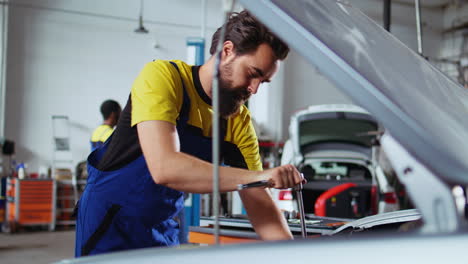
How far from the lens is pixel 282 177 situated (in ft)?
3.56

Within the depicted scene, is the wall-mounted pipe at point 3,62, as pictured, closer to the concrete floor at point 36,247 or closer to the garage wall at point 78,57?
the garage wall at point 78,57

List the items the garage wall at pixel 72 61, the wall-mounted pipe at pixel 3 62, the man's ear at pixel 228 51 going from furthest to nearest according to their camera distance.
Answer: the garage wall at pixel 72 61, the wall-mounted pipe at pixel 3 62, the man's ear at pixel 228 51

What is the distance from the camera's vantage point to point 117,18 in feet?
30.6

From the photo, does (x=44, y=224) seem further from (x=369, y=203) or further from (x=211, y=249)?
(x=211, y=249)

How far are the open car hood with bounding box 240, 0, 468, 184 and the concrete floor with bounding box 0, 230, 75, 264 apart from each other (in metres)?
4.95

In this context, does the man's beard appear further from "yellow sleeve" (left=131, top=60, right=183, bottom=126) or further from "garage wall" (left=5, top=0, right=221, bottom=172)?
"garage wall" (left=5, top=0, right=221, bottom=172)

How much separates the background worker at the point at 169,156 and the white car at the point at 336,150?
12.8 ft

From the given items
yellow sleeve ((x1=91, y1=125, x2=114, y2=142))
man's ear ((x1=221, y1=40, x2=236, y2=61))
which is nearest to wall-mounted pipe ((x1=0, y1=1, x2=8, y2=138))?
yellow sleeve ((x1=91, y1=125, x2=114, y2=142))

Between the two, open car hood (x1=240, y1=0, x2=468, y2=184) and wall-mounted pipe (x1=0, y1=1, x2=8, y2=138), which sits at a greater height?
wall-mounted pipe (x1=0, y1=1, x2=8, y2=138)

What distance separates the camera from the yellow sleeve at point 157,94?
3.81 ft

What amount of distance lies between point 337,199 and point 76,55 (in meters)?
6.00

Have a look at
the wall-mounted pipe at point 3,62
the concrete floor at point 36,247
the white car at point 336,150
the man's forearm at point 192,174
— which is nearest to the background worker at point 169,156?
the man's forearm at point 192,174

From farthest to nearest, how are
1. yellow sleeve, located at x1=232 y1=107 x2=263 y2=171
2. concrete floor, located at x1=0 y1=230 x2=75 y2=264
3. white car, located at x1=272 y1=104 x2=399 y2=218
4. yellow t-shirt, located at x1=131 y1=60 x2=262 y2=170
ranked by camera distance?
concrete floor, located at x1=0 y1=230 x2=75 y2=264 < white car, located at x1=272 y1=104 x2=399 y2=218 < yellow sleeve, located at x1=232 y1=107 x2=263 y2=171 < yellow t-shirt, located at x1=131 y1=60 x2=262 y2=170

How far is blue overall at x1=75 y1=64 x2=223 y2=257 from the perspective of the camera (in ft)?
4.34
